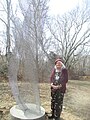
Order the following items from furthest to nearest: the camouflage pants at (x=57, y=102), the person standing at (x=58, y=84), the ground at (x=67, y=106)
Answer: the ground at (x=67, y=106) → the camouflage pants at (x=57, y=102) → the person standing at (x=58, y=84)

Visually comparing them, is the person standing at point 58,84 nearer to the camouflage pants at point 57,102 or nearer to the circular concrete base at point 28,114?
the camouflage pants at point 57,102

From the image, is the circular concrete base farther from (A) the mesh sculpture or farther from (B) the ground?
(B) the ground

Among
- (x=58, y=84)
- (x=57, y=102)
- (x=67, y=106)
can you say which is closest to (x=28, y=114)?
(x=57, y=102)

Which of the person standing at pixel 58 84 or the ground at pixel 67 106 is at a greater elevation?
the person standing at pixel 58 84

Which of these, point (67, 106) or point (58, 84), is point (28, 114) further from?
point (67, 106)

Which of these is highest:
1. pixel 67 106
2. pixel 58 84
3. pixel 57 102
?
pixel 58 84

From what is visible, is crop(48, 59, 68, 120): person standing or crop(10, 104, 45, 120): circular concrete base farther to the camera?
crop(48, 59, 68, 120): person standing

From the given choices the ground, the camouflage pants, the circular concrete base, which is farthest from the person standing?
the ground

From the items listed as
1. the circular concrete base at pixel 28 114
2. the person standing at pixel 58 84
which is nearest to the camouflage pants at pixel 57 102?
the person standing at pixel 58 84

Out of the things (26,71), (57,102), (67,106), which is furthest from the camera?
(67,106)

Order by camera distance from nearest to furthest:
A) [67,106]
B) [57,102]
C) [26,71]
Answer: [26,71]
[57,102]
[67,106]

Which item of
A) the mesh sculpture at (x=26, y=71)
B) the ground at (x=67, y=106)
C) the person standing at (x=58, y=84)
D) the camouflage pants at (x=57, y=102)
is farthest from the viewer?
the ground at (x=67, y=106)

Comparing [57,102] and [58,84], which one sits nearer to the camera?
[58,84]

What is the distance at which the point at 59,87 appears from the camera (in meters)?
5.71
